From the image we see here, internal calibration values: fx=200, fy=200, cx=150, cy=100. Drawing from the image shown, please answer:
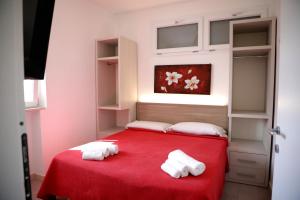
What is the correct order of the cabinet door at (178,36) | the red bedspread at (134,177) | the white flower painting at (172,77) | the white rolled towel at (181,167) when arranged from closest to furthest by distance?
the red bedspread at (134,177) → the white rolled towel at (181,167) → the cabinet door at (178,36) → the white flower painting at (172,77)

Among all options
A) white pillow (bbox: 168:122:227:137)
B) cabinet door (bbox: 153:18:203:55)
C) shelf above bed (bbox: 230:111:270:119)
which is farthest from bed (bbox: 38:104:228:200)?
cabinet door (bbox: 153:18:203:55)

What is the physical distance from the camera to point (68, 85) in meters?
2.91

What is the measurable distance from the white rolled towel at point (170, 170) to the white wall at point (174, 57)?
5.71 feet

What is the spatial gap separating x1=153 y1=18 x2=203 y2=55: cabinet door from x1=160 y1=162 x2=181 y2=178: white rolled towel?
2075mm

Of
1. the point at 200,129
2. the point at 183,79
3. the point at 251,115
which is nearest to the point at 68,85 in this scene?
the point at 183,79

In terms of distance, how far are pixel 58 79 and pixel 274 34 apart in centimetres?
279

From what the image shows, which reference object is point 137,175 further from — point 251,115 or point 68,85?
point 68,85

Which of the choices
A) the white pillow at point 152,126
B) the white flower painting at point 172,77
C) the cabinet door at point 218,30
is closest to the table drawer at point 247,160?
the white pillow at point 152,126

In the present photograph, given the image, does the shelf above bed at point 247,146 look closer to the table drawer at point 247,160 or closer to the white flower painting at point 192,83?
the table drawer at point 247,160

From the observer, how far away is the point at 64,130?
288cm

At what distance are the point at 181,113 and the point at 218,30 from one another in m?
1.38

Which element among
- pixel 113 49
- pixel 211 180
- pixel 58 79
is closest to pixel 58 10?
pixel 58 79

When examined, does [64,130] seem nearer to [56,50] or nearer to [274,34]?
[56,50]

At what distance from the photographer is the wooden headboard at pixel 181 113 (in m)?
2.98
